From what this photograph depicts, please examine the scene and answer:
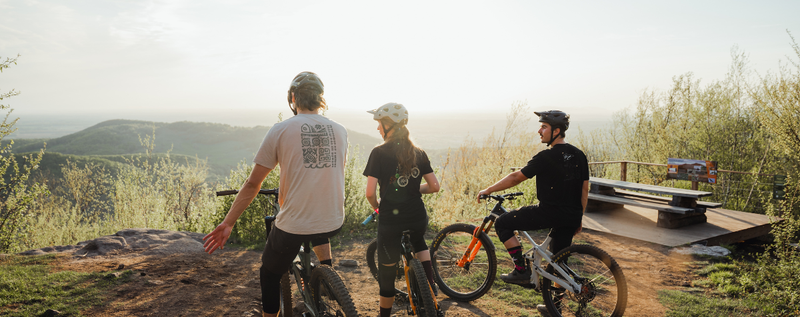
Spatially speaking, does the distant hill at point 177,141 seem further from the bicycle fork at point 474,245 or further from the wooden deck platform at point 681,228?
the bicycle fork at point 474,245

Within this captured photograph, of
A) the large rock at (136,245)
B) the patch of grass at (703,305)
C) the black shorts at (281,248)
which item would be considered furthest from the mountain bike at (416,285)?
the large rock at (136,245)

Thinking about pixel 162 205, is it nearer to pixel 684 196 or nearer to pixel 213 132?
pixel 684 196

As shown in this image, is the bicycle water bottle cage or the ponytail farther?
the bicycle water bottle cage

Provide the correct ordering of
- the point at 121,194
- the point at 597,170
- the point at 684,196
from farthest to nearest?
the point at 597,170
the point at 121,194
the point at 684,196

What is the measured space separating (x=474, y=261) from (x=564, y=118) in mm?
1868

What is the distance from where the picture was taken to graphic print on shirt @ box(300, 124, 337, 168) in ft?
7.45

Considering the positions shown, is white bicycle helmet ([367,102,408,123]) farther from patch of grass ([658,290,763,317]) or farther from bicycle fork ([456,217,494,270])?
patch of grass ([658,290,763,317])

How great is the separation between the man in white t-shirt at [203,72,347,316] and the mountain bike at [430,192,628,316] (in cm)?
212

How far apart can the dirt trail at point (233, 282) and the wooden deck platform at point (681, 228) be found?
0.59 m

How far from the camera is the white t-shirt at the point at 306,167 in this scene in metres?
2.23

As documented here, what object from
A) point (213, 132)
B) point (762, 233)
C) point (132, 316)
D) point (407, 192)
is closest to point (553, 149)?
point (407, 192)

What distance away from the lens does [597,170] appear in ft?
61.2

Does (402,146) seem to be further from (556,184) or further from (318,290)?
(556,184)

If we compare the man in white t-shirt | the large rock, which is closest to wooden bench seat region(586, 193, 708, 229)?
the man in white t-shirt
